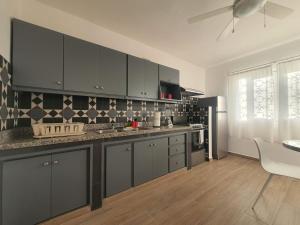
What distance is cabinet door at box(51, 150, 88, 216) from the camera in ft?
4.68

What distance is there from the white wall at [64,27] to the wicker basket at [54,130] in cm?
73

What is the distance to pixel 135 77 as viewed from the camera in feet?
7.94

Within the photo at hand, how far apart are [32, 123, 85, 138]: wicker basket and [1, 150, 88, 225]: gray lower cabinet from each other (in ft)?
0.75

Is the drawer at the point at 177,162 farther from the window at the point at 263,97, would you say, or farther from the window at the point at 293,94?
the window at the point at 293,94

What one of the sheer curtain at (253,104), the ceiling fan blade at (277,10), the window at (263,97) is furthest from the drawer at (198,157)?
the ceiling fan blade at (277,10)

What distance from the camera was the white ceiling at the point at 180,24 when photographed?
1.88 metres

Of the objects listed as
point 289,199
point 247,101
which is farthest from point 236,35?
point 289,199

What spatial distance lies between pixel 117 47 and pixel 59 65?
118cm

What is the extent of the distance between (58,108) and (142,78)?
53.0 inches

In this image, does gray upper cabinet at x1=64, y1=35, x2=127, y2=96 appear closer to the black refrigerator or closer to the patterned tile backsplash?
the patterned tile backsplash

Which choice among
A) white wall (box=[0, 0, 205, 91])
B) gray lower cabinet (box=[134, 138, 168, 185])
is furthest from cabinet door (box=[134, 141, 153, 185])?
white wall (box=[0, 0, 205, 91])

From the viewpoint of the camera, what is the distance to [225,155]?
371cm

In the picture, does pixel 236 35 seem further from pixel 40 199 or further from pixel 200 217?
pixel 40 199

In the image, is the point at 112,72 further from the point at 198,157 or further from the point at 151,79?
the point at 198,157
